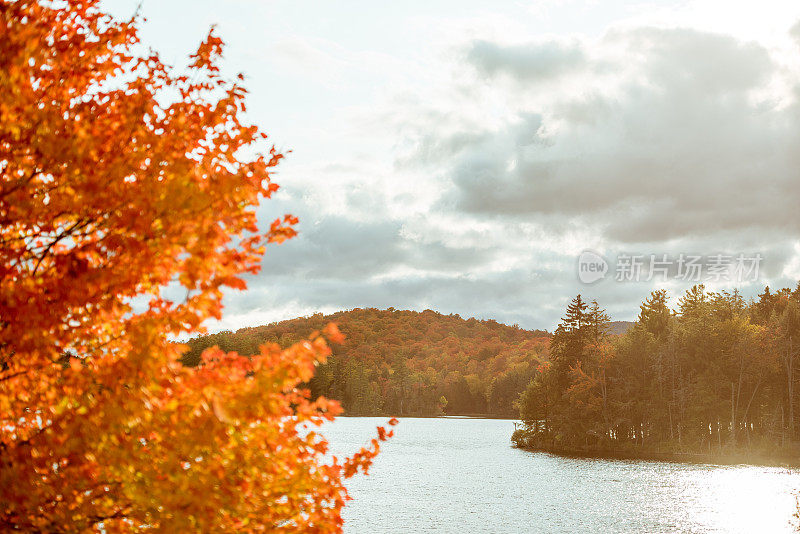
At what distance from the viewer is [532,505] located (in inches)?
1587

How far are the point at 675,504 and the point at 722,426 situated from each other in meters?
36.3

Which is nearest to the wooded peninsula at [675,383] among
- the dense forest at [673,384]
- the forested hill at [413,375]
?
the dense forest at [673,384]

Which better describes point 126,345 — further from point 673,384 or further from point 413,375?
point 413,375

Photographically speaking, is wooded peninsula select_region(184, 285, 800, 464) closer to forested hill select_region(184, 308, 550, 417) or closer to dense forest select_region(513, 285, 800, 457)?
dense forest select_region(513, 285, 800, 457)

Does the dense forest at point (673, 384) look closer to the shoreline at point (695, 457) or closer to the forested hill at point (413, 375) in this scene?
the shoreline at point (695, 457)

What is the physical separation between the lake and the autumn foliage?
27.7 metres

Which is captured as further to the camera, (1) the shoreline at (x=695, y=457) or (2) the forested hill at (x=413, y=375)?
(2) the forested hill at (x=413, y=375)

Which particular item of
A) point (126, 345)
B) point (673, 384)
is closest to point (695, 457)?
point (673, 384)

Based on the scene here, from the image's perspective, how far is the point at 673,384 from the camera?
7275 cm

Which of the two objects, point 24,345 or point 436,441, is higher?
point 24,345

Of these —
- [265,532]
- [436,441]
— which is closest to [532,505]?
[265,532]

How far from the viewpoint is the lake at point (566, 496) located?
34469 millimetres

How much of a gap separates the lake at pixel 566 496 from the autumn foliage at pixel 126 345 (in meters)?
27.7

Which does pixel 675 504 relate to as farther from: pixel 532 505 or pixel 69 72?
pixel 69 72
